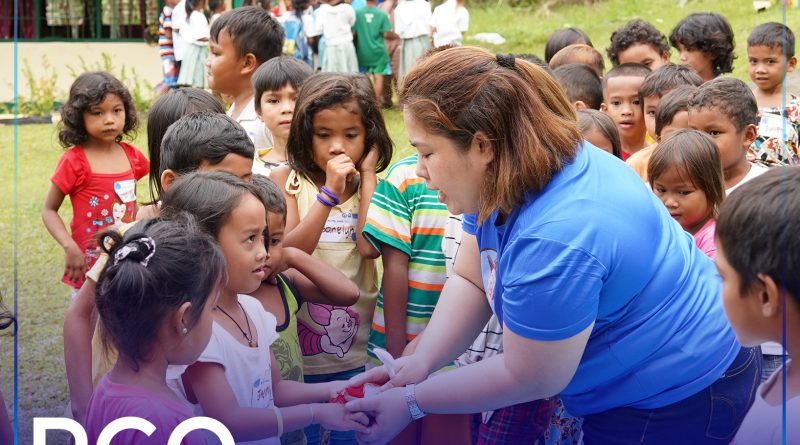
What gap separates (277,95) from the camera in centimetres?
331

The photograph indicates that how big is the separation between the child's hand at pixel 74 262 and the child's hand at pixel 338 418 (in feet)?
5.80

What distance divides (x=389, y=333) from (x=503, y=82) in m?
1.07

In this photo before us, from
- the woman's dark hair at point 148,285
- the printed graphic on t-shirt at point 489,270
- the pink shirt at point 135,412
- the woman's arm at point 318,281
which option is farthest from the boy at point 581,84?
the pink shirt at point 135,412

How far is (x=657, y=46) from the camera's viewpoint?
4992 millimetres

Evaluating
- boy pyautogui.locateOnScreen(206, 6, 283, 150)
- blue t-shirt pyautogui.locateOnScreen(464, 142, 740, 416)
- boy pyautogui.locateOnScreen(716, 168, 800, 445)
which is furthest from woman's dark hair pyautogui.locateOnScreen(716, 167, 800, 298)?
boy pyautogui.locateOnScreen(206, 6, 283, 150)

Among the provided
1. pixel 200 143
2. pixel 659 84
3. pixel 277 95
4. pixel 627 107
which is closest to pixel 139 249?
pixel 200 143

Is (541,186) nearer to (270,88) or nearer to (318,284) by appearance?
(318,284)

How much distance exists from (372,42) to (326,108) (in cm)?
819

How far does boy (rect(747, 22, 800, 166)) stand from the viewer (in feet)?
12.1

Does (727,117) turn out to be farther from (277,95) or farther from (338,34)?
(338,34)

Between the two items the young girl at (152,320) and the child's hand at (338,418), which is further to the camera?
the child's hand at (338,418)

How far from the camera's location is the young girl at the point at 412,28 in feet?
35.6

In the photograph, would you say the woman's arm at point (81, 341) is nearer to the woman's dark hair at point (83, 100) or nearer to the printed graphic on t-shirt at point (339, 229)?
the printed graphic on t-shirt at point (339, 229)

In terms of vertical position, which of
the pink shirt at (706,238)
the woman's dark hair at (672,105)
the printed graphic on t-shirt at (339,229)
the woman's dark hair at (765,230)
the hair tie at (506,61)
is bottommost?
the printed graphic on t-shirt at (339,229)
